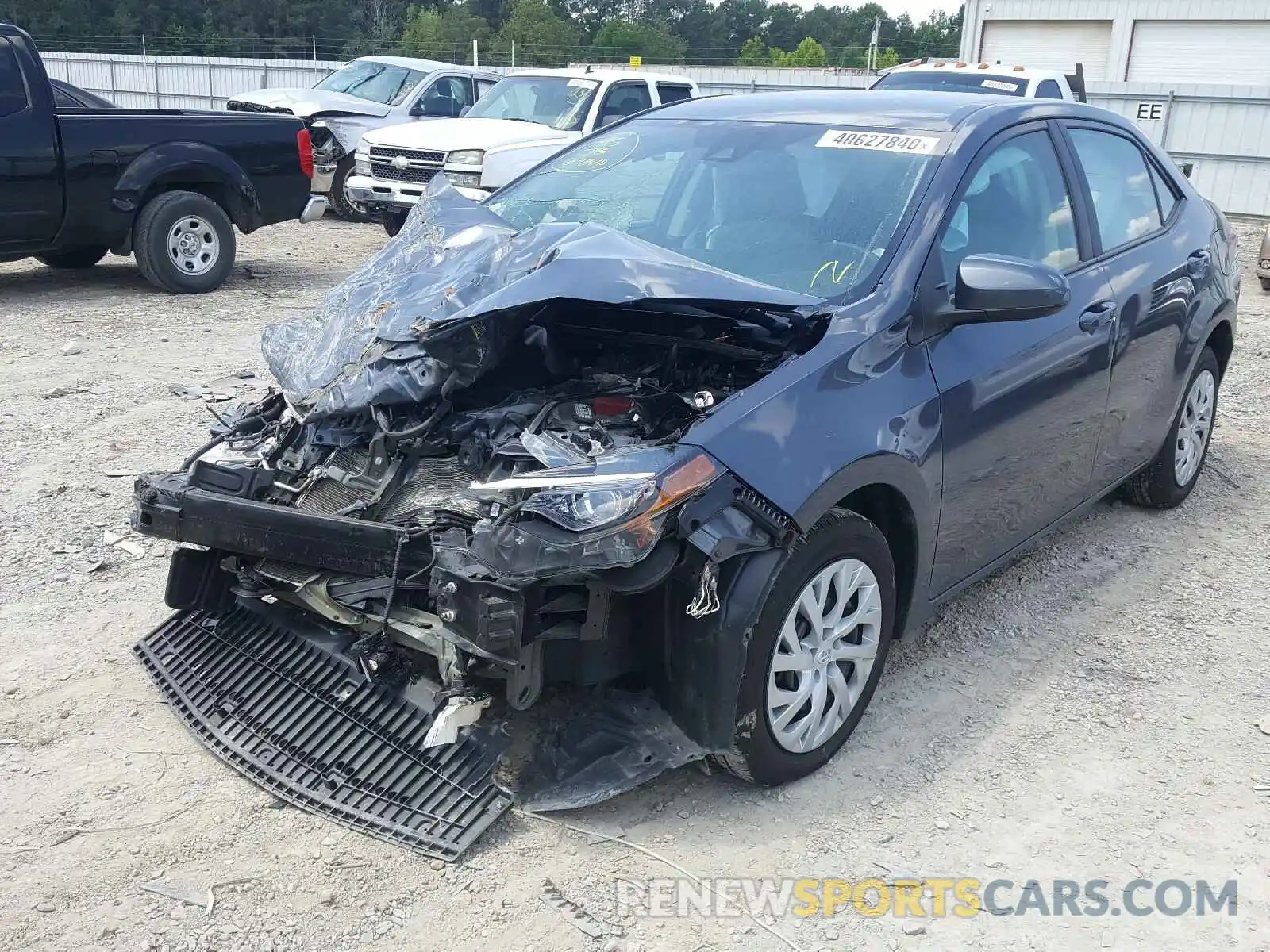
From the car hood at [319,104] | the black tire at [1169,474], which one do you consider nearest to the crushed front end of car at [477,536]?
the black tire at [1169,474]

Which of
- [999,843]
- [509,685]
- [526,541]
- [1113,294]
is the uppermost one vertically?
[1113,294]

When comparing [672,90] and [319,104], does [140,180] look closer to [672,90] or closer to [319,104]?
[319,104]

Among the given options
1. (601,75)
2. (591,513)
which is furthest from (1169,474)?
(601,75)

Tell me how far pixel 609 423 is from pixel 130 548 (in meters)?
2.57

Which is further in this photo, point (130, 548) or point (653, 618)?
point (130, 548)

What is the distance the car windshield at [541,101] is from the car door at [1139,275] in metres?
8.46

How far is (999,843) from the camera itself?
314 cm

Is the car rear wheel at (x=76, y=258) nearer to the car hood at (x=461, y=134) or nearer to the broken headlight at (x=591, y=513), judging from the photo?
the car hood at (x=461, y=134)

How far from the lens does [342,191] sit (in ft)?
47.9

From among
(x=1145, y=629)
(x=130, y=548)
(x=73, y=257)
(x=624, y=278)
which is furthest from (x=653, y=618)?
(x=73, y=257)

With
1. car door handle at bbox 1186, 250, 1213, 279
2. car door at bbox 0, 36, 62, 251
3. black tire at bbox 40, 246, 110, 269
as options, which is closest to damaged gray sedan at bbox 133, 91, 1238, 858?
car door handle at bbox 1186, 250, 1213, 279

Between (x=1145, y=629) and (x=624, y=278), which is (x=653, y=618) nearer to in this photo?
(x=624, y=278)

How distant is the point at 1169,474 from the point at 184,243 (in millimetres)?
7968

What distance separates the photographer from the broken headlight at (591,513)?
2.75 metres
